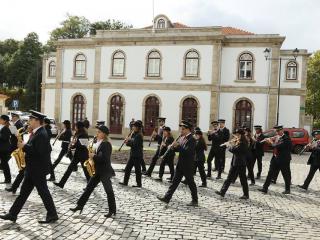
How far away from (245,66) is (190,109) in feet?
17.2

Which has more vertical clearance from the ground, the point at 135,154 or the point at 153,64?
the point at 153,64

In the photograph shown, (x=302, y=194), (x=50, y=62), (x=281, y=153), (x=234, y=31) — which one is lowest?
(x=302, y=194)

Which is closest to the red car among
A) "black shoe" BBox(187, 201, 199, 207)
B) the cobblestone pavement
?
the cobblestone pavement

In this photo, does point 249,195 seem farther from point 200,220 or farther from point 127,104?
point 127,104

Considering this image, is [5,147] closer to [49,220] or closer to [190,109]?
[49,220]

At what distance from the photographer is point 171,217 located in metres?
8.29

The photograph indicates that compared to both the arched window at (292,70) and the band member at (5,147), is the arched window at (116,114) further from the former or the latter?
the band member at (5,147)

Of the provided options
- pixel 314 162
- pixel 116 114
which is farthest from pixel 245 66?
pixel 314 162

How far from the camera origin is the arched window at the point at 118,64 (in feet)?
115

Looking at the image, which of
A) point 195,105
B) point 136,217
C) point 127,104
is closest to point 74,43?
point 127,104

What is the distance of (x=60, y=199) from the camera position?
30.9 feet

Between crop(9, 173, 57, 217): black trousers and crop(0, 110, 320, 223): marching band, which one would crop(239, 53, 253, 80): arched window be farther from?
crop(9, 173, 57, 217): black trousers

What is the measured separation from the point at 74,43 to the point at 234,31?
1396 centimetres

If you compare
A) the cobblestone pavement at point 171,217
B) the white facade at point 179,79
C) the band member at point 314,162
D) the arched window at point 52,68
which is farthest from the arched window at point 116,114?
the band member at point 314,162
